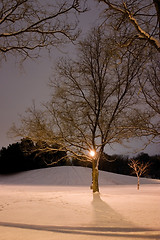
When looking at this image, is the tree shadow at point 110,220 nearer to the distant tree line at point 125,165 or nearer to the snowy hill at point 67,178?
the snowy hill at point 67,178

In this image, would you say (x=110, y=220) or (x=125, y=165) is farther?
(x=125, y=165)

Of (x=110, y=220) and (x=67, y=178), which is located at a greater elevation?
(x=110, y=220)

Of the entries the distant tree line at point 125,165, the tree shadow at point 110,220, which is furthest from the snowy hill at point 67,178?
the tree shadow at point 110,220

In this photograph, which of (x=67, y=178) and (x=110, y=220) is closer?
(x=110, y=220)

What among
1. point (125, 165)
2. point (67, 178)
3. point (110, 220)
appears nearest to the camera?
point (110, 220)

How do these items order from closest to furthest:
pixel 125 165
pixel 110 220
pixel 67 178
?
1. pixel 110 220
2. pixel 67 178
3. pixel 125 165

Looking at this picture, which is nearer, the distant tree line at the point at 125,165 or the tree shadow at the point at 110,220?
the tree shadow at the point at 110,220

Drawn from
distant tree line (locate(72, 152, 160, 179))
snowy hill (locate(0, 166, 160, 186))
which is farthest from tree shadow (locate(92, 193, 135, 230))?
distant tree line (locate(72, 152, 160, 179))

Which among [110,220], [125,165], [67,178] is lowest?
[67,178]

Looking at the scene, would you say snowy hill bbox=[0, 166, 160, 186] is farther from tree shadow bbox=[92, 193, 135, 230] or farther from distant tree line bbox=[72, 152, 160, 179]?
tree shadow bbox=[92, 193, 135, 230]

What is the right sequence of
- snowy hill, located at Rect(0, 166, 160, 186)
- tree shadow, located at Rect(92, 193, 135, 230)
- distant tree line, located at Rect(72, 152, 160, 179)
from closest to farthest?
tree shadow, located at Rect(92, 193, 135, 230) → snowy hill, located at Rect(0, 166, 160, 186) → distant tree line, located at Rect(72, 152, 160, 179)

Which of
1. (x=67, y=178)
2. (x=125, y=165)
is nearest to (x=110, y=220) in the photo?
(x=67, y=178)

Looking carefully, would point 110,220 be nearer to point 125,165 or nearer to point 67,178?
point 67,178

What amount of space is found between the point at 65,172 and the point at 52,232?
3241 centimetres
